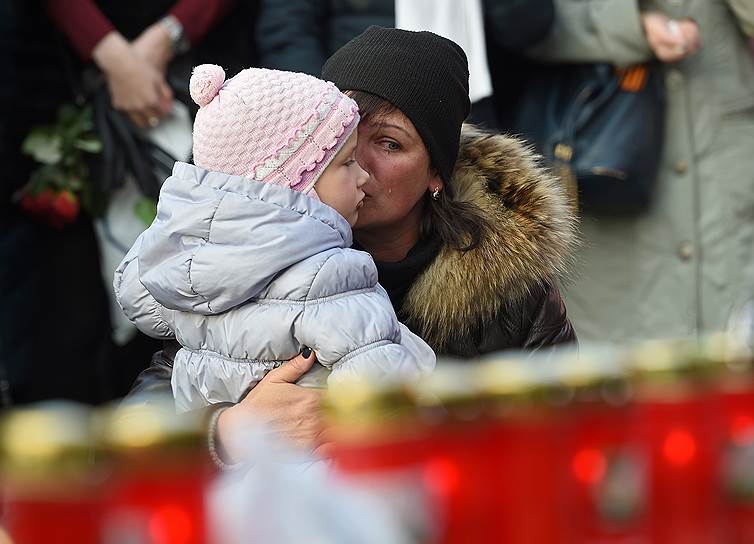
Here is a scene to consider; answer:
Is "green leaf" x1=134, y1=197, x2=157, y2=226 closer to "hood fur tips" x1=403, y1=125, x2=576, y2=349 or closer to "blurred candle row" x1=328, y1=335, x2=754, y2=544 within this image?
"hood fur tips" x1=403, y1=125, x2=576, y2=349

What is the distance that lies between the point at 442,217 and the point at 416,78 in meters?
0.27

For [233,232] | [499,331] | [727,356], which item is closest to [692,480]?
[727,356]

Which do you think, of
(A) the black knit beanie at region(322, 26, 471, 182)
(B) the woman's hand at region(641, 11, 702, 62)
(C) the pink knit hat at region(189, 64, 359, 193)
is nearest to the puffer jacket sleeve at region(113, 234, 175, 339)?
(C) the pink knit hat at region(189, 64, 359, 193)

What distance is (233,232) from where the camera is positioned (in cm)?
212

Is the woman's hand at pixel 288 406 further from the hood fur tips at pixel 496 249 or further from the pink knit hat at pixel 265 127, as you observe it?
the hood fur tips at pixel 496 249

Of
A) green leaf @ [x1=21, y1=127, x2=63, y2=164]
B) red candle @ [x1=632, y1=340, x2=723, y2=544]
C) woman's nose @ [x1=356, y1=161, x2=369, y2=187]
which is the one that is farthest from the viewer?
green leaf @ [x1=21, y1=127, x2=63, y2=164]

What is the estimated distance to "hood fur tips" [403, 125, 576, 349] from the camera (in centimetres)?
250

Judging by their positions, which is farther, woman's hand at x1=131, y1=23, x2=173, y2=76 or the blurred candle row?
woman's hand at x1=131, y1=23, x2=173, y2=76

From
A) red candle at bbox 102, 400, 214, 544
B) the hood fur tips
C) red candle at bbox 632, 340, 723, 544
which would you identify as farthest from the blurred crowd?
red candle at bbox 102, 400, 214, 544

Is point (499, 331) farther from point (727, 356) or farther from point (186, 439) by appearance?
point (186, 439)

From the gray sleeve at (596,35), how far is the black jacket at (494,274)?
4.96 feet

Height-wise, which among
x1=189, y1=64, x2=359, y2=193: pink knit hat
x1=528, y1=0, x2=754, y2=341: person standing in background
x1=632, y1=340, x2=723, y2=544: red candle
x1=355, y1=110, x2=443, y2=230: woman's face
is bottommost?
x1=528, y1=0, x2=754, y2=341: person standing in background

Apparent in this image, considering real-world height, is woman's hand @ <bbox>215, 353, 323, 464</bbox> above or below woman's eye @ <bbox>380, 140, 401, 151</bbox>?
below

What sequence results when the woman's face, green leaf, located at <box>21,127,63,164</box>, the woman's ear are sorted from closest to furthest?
the woman's face, the woman's ear, green leaf, located at <box>21,127,63,164</box>
